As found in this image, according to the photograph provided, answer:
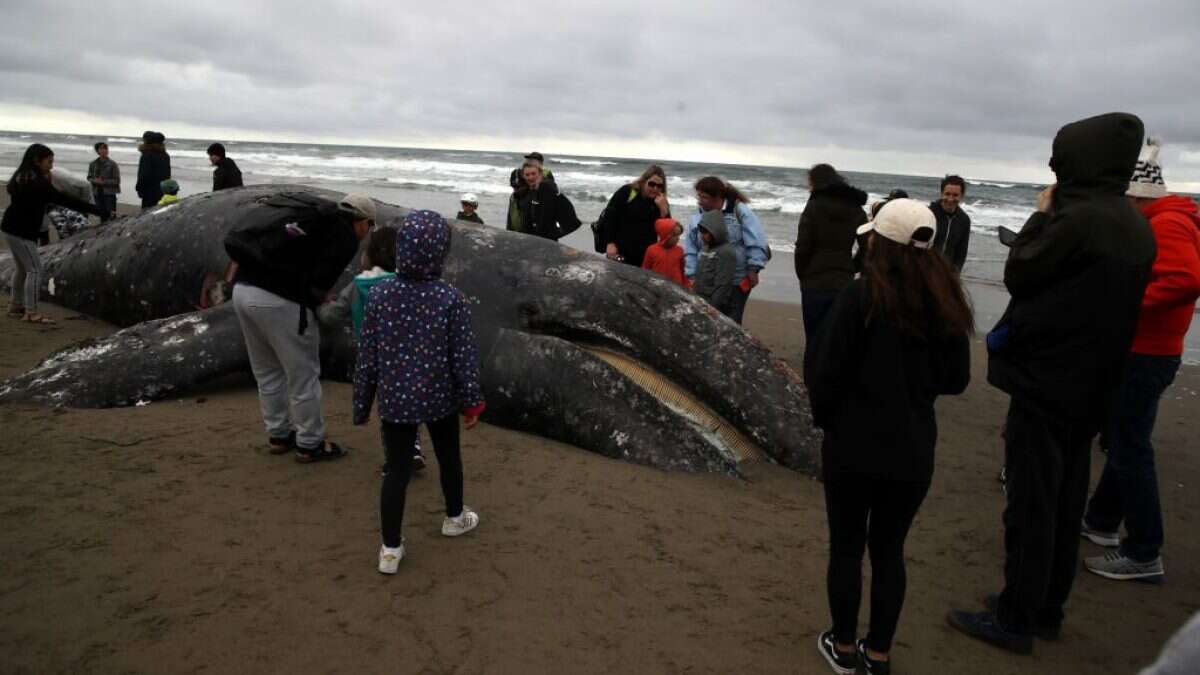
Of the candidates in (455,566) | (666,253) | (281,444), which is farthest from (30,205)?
(455,566)

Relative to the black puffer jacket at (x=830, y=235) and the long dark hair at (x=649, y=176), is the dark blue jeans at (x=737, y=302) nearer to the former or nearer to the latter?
the black puffer jacket at (x=830, y=235)

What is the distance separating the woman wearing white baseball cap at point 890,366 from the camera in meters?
3.23

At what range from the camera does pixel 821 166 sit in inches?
282

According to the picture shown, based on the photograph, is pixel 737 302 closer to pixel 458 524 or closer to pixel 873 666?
pixel 458 524

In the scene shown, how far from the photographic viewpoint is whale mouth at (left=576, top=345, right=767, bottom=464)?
5891mm

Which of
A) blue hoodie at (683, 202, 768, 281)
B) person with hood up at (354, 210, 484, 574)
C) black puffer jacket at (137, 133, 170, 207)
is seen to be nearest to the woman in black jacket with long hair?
black puffer jacket at (137, 133, 170, 207)

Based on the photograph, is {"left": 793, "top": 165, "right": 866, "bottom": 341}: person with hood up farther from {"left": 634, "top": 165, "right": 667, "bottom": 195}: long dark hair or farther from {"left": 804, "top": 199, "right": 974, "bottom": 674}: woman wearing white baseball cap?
{"left": 804, "top": 199, "right": 974, "bottom": 674}: woman wearing white baseball cap

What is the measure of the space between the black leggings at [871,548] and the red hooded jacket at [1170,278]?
215 cm

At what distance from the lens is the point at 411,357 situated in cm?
397

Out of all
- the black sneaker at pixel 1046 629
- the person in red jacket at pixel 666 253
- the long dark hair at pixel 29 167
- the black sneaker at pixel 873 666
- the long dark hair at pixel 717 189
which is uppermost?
the long dark hair at pixel 717 189

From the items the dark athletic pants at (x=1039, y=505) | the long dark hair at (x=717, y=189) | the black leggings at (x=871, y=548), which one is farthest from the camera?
the long dark hair at (x=717, y=189)

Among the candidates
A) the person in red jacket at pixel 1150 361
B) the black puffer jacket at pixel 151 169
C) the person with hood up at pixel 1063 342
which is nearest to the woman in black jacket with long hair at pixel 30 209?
the black puffer jacket at pixel 151 169

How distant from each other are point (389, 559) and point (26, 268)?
24.1 feet

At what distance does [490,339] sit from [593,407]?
1079mm
